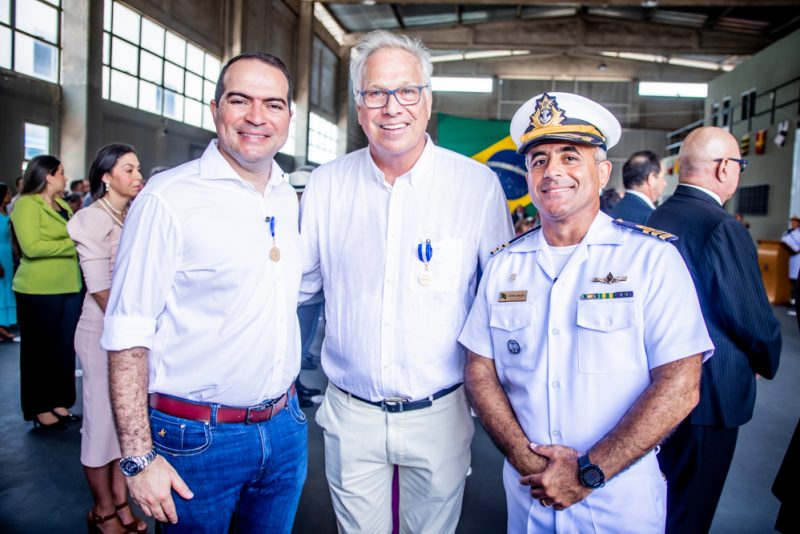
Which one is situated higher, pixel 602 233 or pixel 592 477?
pixel 602 233

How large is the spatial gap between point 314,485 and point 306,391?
1423 millimetres

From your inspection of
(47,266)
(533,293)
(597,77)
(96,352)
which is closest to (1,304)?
(47,266)

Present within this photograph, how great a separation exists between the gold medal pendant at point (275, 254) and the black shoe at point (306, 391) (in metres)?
3.01

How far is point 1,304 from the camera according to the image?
5824 mm

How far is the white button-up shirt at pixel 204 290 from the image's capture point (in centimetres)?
134

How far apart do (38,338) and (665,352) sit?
3.77 metres

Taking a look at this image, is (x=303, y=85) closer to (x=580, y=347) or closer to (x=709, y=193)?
(x=709, y=193)

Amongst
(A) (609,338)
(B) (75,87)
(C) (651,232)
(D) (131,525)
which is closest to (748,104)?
(B) (75,87)

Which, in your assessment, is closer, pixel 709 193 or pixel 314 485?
pixel 709 193

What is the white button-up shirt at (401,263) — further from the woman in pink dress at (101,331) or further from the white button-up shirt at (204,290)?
the woman in pink dress at (101,331)

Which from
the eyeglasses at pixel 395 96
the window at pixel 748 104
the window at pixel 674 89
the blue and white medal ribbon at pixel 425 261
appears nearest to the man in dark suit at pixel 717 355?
the blue and white medal ribbon at pixel 425 261

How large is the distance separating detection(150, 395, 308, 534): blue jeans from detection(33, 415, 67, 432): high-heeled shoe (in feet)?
8.76

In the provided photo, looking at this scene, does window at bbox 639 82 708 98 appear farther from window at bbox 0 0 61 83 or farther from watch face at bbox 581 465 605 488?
watch face at bbox 581 465 605 488

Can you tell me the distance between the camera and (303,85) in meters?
15.0
